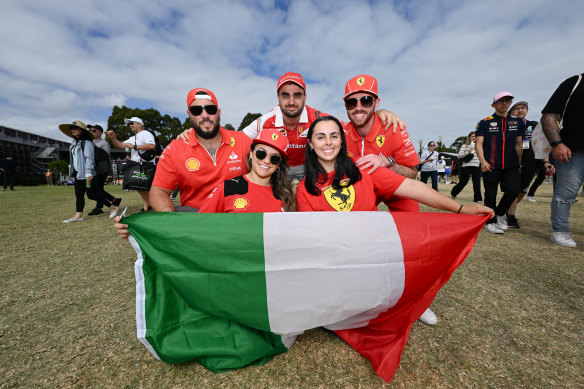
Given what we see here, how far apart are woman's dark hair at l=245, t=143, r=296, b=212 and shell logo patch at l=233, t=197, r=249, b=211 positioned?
309 millimetres

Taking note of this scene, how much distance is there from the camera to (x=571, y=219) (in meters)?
5.84

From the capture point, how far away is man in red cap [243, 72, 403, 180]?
3.34m

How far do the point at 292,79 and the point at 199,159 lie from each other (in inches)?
63.4

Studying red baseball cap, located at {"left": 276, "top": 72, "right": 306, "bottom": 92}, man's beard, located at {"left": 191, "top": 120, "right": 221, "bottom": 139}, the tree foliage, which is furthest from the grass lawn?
the tree foliage

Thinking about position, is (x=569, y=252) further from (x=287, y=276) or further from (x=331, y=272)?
(x=287, y=276)

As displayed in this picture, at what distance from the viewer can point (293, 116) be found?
11.1 ft

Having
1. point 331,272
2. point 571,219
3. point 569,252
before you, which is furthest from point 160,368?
point 571,219

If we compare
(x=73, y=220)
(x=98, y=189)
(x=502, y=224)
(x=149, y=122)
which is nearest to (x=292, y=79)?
(x=502, y=224)

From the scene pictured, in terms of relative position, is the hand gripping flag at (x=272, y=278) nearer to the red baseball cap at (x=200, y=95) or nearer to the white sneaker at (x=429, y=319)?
the white sneaker at (x=429, y=319)

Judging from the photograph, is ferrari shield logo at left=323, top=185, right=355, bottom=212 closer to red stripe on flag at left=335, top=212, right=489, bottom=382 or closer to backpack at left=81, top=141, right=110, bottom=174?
red stripe on flag at left=335, top=212, right=489, bottom=382

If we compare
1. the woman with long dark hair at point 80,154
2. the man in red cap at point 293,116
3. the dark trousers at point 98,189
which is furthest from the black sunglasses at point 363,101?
the dark trousers at point 98,189

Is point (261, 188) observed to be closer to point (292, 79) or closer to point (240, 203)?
point (240, 203)

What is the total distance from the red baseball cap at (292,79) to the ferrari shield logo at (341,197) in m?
1.73

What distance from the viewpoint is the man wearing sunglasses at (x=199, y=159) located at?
10.2 feet
